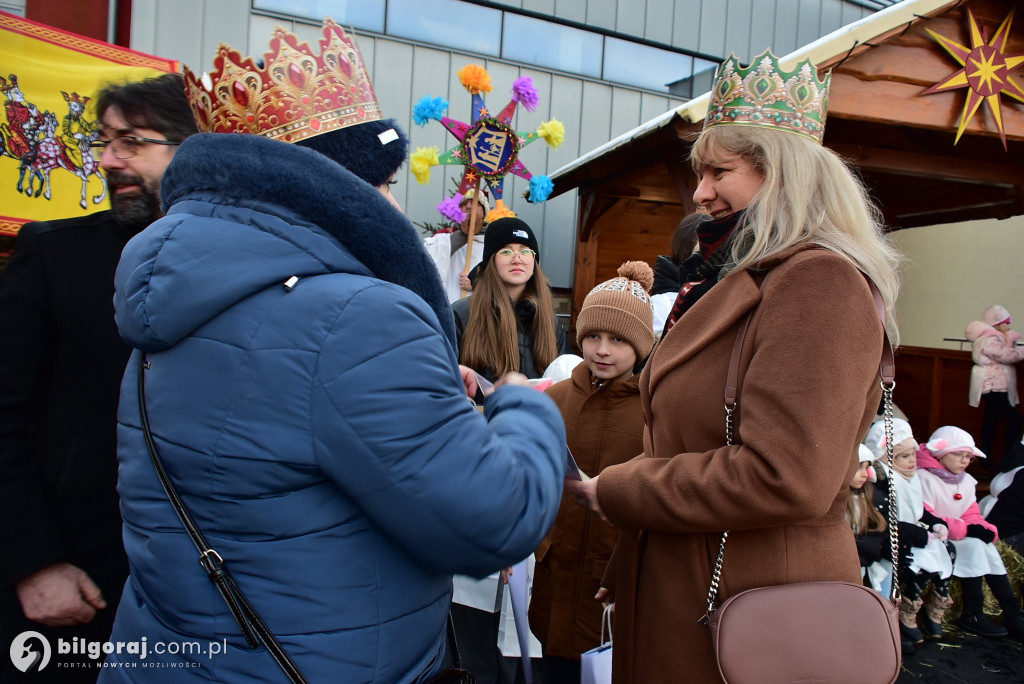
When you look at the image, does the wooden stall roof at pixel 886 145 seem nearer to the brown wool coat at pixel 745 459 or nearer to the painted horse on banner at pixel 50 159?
the brown wool coat at pixel 745 459

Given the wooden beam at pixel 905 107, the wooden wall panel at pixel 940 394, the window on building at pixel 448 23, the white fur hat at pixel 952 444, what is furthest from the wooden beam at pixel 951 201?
the window on building at pixel 448 23

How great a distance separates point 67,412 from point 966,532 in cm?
478

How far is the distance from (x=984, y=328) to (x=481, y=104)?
5.45 meters

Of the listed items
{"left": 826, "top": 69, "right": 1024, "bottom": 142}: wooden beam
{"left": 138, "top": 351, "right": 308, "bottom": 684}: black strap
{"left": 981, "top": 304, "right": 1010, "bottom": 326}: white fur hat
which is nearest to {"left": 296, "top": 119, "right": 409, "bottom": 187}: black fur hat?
{"left": 138, "top": 351, "right": 308, "bottom": 684}: black strap

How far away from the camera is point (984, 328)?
6406 millimetres

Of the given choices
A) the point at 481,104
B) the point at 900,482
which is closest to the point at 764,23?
the point at 481,104

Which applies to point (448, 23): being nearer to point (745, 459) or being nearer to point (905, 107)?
point (905, 107)

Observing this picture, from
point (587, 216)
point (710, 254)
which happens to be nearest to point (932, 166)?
point (587, 216)

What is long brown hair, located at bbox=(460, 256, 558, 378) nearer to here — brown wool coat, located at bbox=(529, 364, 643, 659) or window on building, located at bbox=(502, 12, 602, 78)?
brown wool coat, located at bbox=(529, 364, 643, 659)

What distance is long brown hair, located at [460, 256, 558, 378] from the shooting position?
3105 millimetres

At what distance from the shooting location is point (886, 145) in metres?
6.16

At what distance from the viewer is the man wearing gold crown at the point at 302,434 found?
90cm

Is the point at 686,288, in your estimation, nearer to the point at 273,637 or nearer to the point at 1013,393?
the point at 273,637

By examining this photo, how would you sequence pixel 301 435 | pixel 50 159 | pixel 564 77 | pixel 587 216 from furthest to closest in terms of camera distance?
pixel 564 77 → pixel 587 216 → pixel 50 159 → pixel 301 435
